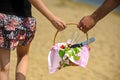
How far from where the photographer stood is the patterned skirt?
9.37 ft

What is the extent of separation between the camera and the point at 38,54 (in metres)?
5.11

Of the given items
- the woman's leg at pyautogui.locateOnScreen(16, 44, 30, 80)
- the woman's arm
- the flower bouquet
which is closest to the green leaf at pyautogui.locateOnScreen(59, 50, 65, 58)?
the flower bouquet

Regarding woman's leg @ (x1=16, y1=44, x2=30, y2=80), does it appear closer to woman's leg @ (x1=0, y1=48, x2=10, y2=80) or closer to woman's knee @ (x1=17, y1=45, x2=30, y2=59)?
woman's knee @ (x1=17, y1=45, x2=30, y2=59)

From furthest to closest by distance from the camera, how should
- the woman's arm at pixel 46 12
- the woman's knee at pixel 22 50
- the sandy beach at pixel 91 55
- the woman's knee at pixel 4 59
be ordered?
the sandy beach at pixel 91 55 < the woman's knee at pixel 22 50 < the woman's knee at pixel 4 59 < the woman's arm at pixel 46 12

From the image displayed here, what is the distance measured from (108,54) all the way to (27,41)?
3.00 meters

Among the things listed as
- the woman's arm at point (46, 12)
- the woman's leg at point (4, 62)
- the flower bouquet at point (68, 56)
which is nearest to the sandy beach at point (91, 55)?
the woman's leg at point (4, 62)

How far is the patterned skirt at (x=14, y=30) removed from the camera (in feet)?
9.37

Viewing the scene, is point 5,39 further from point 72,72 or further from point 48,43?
point 48,43

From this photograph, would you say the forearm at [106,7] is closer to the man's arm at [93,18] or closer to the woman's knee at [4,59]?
the man's arm at [93,18]

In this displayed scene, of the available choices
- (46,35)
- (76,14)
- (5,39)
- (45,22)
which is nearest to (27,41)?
(5,39)

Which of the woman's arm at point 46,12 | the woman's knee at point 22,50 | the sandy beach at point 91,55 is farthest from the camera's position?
the sandy beach at point 91,55

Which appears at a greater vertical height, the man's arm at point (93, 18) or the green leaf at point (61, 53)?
the man's arm at point (93, 18)

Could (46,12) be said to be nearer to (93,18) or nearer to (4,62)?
(93,18)

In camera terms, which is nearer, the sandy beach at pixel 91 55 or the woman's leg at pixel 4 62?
the woman's leg at pixel 4 62
